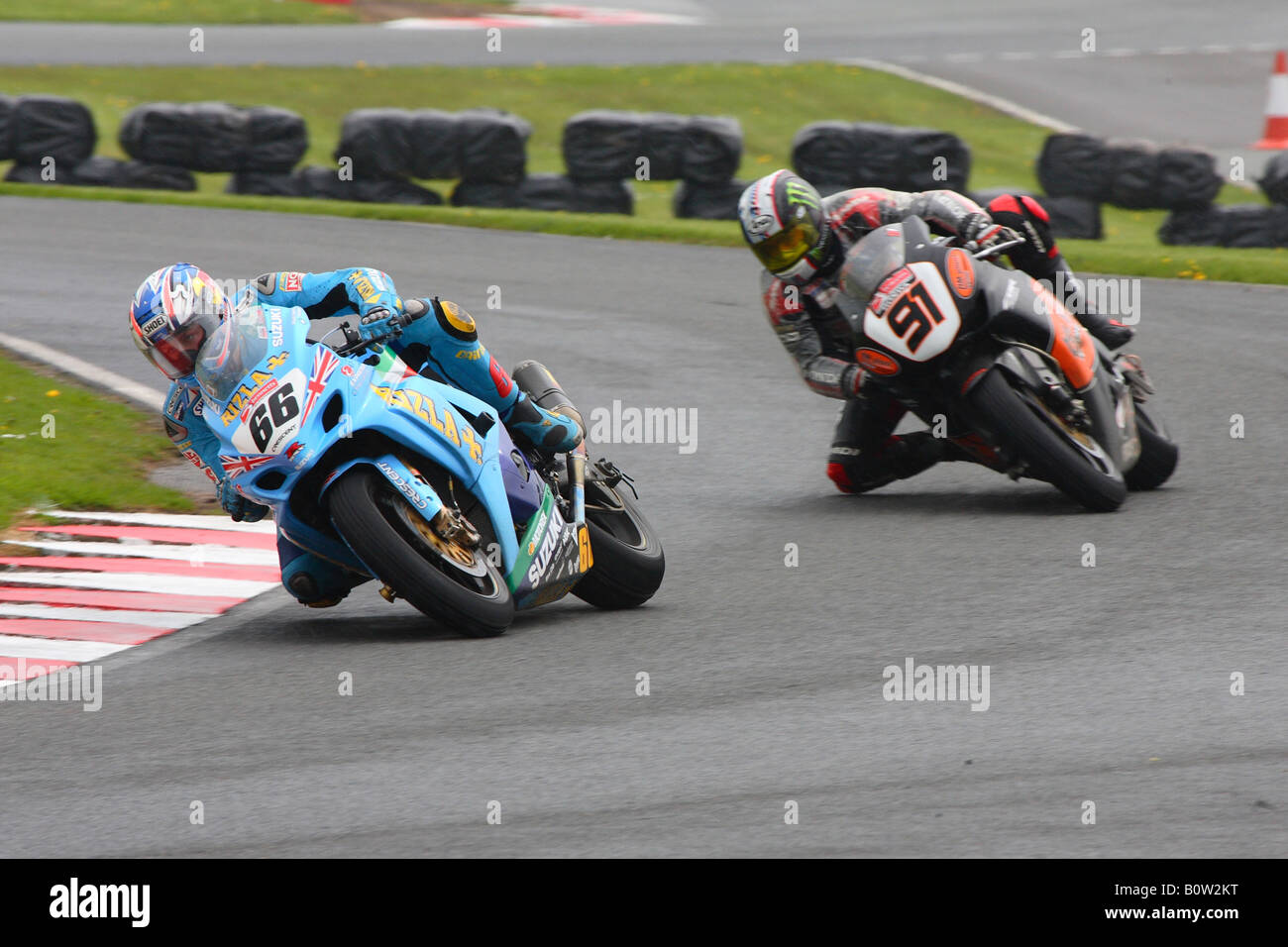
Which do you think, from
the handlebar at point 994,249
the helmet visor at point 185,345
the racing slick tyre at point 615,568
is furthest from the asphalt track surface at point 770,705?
the handlebar at point 994,249

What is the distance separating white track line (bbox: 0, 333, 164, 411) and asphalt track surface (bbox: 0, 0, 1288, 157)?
13.3 metres

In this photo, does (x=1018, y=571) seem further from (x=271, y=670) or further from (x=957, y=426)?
(x=271, y=670)

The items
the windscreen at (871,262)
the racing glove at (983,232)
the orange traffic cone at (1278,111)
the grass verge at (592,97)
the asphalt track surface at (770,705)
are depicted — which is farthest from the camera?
the grass verge at (592,97)

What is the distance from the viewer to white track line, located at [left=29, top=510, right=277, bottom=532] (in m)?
7.95

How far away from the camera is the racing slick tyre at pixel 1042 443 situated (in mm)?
7383

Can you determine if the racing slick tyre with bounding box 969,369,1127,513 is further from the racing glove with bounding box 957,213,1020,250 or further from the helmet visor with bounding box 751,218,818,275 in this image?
the helmet visor with bounding box 751,218,818,275

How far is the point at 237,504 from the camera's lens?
20.1 ft

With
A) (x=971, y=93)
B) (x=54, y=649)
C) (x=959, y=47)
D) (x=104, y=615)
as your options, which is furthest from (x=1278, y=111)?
(x=54, y=649)

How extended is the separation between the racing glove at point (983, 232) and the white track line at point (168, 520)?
329 centimetres

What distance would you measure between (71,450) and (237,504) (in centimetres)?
320

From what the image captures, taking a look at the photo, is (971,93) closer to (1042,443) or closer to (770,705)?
(1042,443)

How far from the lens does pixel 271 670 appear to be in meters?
5.78

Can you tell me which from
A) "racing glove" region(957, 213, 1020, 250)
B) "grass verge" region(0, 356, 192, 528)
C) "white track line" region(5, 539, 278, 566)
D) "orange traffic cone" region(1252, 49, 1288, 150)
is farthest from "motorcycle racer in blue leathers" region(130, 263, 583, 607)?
"orange traffic cone" region(1252, 49, 1288, 150)

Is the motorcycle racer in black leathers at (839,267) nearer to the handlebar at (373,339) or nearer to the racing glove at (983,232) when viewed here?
the racing glove at (983,232)
